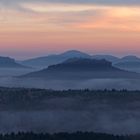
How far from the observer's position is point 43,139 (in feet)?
433

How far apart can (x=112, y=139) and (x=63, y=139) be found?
13086 millimetres

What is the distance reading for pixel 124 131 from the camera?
184 meters

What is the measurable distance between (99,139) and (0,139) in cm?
1815

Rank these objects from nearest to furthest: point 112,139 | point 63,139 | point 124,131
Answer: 1. point 63,139
2. point 112,139
3. point 124,131

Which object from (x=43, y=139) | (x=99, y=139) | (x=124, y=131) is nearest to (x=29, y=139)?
(x=43, y=139)

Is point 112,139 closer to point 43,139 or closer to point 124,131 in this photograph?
point 43,139

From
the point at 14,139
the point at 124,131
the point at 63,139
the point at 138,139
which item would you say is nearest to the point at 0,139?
the point at 14,139

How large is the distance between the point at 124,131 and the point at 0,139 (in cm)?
5563

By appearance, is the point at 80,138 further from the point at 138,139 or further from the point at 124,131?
the point at 124,131

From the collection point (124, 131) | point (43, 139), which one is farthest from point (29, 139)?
point (124, 131)

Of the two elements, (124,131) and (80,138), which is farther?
(124,131)

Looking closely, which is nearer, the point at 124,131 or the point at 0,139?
the point at 0,139

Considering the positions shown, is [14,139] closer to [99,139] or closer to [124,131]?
[99,139]

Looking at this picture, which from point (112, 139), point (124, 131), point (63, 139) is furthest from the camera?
point (124, 131)
